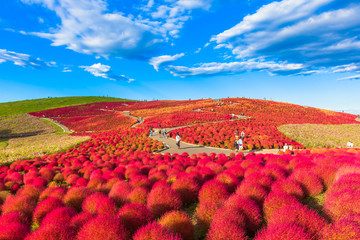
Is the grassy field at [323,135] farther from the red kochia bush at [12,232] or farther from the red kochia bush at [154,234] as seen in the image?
the red kochia bush at [12,232]

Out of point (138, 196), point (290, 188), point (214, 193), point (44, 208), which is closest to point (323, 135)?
point (290, 188)

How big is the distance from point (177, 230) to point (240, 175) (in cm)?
365

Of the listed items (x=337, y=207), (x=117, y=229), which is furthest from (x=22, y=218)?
(x=337, y=207)

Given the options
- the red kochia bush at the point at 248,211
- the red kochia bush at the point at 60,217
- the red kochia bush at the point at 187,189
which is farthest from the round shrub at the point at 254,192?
the red kochia bush at the point at 60,217

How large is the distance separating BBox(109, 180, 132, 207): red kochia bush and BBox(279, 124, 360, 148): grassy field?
2612 centimetres

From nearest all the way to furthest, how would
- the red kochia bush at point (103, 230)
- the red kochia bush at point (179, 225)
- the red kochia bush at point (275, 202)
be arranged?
the red kochia bush at point (103, 230) < the red kochia bush at point (179, 225) < the red kochia bush at point (275, 202)

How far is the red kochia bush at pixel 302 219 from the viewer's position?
8.95ft

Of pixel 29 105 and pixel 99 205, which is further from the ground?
pixel 29 105

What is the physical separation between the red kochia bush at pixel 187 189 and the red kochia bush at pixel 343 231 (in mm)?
2852

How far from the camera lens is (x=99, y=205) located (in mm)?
3875

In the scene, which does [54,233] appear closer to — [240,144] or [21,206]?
[21,206]

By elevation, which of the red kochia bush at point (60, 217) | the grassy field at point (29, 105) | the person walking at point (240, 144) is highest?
the grassy field at point (29, 105)

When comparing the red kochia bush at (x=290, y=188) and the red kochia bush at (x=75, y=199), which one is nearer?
the red kochia bush at (x=290, y=188)

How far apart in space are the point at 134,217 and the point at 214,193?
1943mm
